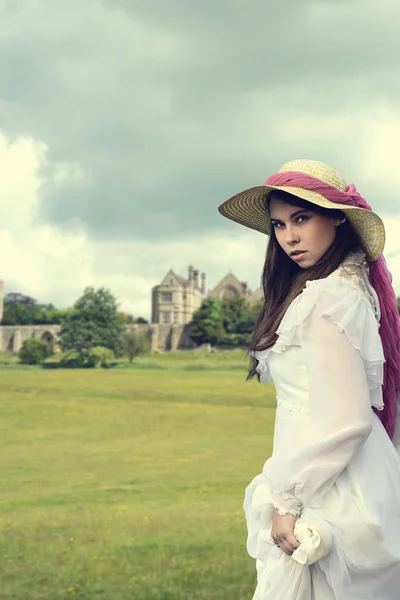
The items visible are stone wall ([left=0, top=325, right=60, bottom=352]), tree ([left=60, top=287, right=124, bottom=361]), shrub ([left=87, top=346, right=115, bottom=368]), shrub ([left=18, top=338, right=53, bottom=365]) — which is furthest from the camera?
A: stone wall ([left=0, top=325, right=60, bottom=352])

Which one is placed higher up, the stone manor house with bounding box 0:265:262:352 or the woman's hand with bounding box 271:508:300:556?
the stone manor house with bounding box 0:265:262:352

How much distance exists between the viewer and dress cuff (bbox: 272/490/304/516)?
200 centimetres

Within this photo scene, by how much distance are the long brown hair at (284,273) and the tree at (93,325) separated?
40.9m

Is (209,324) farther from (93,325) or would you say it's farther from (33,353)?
(33,353)

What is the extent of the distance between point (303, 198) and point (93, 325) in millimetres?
43667

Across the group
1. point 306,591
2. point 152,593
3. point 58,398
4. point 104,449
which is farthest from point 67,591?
point 58,398

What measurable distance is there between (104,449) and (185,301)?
200ft

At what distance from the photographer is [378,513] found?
6.43ft

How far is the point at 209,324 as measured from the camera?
5888cm

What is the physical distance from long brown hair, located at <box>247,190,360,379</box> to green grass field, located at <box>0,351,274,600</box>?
3.74 m

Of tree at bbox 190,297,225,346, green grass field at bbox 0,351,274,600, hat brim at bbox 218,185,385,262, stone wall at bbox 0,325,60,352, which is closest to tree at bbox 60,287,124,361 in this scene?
stone wall at bbox 0,325,60,352

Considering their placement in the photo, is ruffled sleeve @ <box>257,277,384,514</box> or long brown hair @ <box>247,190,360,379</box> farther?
long brown hair @ <box>247,190,360,379</box>

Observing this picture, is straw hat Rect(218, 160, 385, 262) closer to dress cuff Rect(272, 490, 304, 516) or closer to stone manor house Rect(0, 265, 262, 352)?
dress cuff Rect(272, 490, 304, 516)

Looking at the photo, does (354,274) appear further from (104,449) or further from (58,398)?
(58,398)
